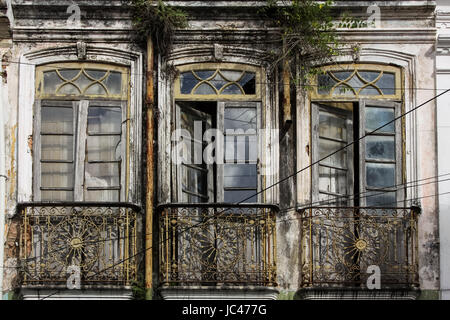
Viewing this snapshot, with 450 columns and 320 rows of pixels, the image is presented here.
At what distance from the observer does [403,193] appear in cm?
1630

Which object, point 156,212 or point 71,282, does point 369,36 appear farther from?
point 71,282

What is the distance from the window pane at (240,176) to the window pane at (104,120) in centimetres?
141

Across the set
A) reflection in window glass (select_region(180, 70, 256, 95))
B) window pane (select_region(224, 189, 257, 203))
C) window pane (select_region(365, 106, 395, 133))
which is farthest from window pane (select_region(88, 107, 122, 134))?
window pane (select_region(365, 106, 395, 133))

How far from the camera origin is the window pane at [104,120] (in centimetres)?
1648

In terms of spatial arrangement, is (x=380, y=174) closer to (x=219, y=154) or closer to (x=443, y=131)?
(x=443, y=131)

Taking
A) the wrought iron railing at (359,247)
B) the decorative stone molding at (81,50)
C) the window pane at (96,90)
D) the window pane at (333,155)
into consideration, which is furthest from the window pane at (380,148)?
the decorative stone molding at (81,50)

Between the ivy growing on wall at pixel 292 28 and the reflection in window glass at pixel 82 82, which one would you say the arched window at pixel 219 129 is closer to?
the ivy growing on wall at pixel 292 28

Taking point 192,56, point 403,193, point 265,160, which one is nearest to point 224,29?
point 192,56

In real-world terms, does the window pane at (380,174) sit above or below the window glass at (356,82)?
below

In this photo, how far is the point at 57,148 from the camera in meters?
16.4

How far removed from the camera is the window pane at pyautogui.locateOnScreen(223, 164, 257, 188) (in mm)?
16359

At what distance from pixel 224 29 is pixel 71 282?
11.8 ft

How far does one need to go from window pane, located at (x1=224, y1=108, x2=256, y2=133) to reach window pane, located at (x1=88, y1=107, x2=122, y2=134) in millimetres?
1303

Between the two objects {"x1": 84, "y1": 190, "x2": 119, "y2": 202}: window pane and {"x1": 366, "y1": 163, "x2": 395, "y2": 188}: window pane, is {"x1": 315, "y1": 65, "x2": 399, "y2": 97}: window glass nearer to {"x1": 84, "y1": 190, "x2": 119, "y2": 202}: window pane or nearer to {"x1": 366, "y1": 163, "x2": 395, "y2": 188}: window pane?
{"x1": 366, "y1": 163, "x2": 395, "y2": 188}: window pane
